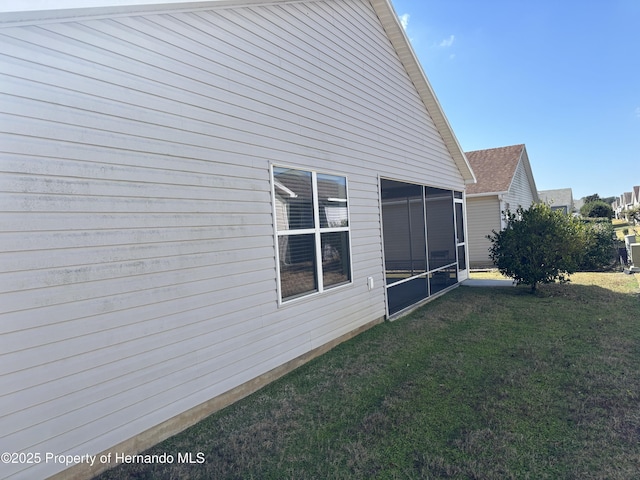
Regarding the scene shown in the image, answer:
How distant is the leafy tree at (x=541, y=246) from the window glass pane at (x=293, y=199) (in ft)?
19.8

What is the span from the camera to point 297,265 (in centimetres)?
441

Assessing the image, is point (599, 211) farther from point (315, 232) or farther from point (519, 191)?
point (315, 232)

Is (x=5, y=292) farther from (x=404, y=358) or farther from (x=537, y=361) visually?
(x=537, y=361)

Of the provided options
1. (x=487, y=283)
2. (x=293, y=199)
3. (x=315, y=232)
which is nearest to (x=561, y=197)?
(x=487, y=283)

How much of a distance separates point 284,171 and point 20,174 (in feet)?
8.46

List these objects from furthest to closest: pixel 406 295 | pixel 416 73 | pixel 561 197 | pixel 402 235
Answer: pixel 561 197, pixel 402 235, pixel 406 295, pixel 416 73

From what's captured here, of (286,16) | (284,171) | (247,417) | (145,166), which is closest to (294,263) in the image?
(284,171)

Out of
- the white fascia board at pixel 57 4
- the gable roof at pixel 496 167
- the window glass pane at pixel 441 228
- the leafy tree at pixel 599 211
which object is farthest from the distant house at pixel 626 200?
the white fascia board at pixel 57 4

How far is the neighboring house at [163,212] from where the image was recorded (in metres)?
2.19

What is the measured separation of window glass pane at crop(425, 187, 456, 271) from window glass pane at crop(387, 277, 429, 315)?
85 centimetres

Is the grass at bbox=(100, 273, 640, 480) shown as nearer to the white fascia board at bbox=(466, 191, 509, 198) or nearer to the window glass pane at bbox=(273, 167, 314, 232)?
the window glass pane at bbox=(273, 167, 314, 232)

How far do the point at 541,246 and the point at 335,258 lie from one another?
555 centimetres

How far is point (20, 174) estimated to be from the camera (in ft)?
7.07

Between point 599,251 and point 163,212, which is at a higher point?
point 163,212
